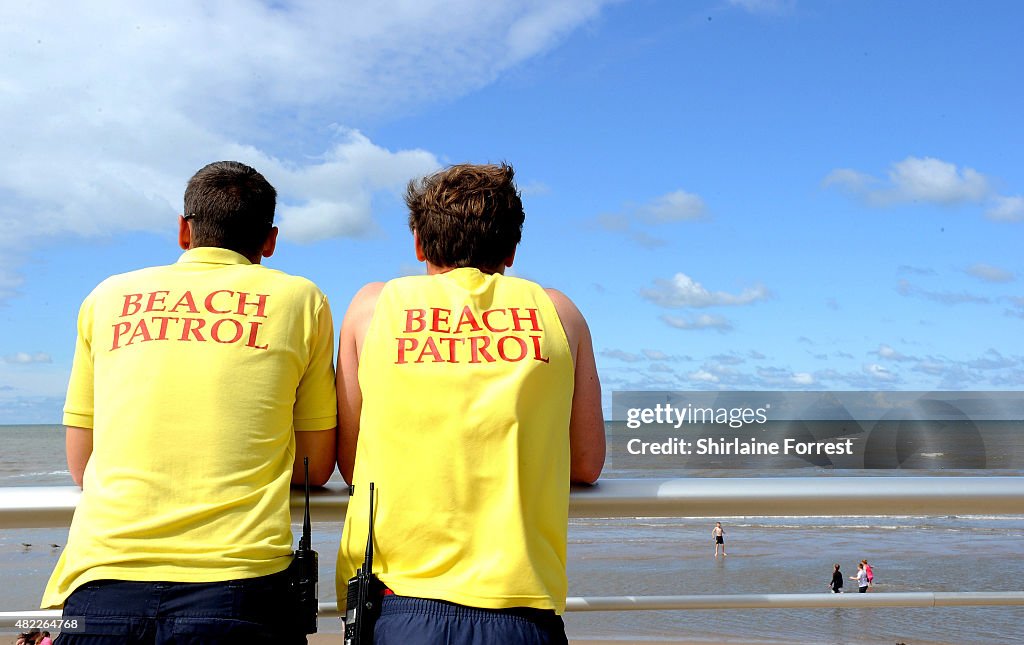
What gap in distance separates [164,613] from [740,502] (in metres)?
1.22

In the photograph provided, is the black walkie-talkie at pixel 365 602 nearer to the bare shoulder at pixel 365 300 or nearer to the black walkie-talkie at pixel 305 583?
the black walkie-talkie at pixel 305 583

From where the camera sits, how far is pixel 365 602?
61.5 inches

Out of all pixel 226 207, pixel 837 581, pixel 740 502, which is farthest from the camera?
pixel 837 581

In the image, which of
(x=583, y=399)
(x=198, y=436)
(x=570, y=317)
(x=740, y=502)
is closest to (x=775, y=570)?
(x=740, y=502)

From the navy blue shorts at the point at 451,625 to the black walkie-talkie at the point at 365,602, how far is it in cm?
2

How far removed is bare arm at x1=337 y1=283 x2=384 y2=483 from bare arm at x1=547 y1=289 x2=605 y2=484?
371mm

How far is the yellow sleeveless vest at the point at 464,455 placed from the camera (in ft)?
5.13

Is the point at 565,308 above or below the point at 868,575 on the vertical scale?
above

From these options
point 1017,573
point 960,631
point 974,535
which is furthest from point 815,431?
point 960,631

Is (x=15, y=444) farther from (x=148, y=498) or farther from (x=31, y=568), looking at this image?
(x=148, y=498)

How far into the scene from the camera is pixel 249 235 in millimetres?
1909

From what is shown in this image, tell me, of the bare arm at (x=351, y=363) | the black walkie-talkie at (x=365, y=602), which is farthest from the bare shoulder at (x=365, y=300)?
the black walkie-talkie at (x=365, y=602)

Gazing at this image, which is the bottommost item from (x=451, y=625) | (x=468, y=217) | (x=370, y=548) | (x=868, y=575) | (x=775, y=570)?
(x=775, y=570)

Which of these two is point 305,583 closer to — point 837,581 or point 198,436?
point 198,436
